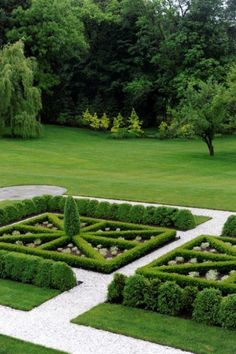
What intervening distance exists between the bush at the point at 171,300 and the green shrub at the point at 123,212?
8.27m

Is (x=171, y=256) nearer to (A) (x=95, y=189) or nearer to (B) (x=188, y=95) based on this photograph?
(A) (x=95, y=189)

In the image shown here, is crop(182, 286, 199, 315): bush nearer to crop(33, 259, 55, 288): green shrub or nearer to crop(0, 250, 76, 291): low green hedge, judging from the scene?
crop(0, 250, 76, 291): low green hedge

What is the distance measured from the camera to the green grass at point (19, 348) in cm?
1027

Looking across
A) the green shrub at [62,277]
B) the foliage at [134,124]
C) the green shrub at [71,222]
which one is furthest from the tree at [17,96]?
the green shrub at [62,277]

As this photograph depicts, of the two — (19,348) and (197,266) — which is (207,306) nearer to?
(197,266)

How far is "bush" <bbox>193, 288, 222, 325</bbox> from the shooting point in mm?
11398

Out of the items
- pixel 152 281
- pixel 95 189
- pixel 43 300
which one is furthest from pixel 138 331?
pixel 95 189

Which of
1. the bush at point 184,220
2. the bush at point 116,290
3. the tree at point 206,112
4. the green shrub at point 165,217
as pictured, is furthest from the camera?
the tree at point 206,112

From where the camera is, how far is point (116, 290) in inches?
496

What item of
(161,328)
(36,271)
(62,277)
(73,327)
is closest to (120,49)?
(36,271)

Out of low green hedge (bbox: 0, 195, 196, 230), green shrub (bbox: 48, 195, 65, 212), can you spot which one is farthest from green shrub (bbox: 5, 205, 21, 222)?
green shrub (bbox: 48, 195, 65, 212)

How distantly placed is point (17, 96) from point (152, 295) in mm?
37523

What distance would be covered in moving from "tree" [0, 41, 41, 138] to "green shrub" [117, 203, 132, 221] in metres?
27.9

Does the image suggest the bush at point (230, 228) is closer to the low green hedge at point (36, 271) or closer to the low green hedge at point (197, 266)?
the low green hedge at point (197, 266)
